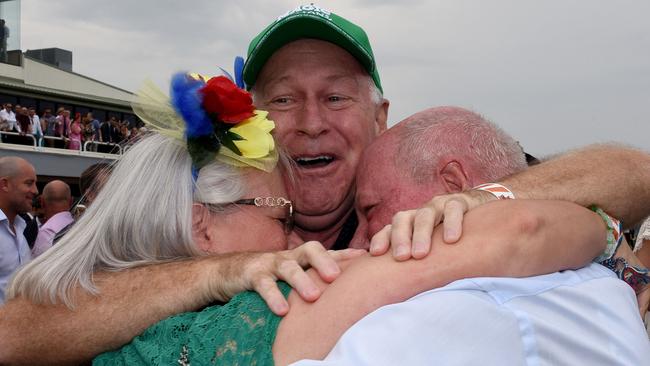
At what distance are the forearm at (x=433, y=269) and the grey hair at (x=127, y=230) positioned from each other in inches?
27.2

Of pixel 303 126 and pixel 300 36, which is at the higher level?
pixel 300 36

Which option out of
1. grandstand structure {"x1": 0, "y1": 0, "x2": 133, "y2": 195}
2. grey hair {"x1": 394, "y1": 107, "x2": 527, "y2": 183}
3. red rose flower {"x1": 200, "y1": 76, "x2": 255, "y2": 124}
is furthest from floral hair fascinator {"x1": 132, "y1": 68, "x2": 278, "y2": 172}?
grandstand structure {"x1": 0, "y1": 0, "x2": 133, "y2": 195}

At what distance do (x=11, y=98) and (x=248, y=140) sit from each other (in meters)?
26.8

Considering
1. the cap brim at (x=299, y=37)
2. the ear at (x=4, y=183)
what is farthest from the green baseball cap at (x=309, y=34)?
the ear at (x=4, y=183)

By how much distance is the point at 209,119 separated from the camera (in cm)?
238

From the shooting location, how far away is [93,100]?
96.5 feet

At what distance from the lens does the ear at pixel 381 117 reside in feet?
11.9

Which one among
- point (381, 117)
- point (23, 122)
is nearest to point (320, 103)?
point (381, 117)

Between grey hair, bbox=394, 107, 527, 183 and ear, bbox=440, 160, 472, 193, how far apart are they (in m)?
0.04

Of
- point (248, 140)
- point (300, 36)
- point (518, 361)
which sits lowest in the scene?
point (518, 361)

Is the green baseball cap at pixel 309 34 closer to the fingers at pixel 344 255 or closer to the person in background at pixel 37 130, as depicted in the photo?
the fingers at pixel 344 255

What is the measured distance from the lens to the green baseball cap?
128 inches

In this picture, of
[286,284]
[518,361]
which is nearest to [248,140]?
[286,284]

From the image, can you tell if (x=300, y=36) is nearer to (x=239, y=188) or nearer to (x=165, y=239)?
(x=239, y=188)
